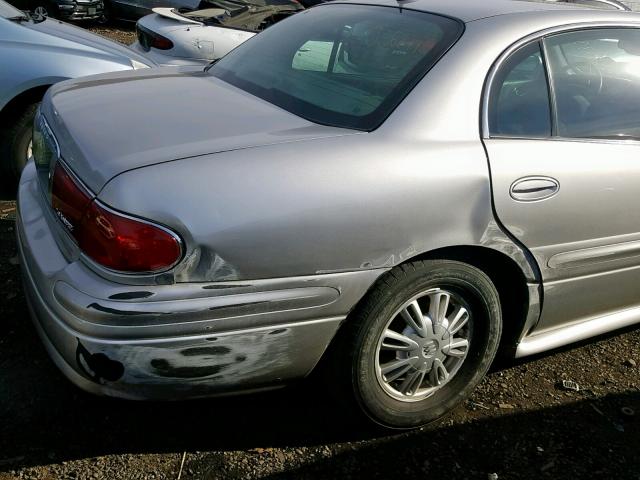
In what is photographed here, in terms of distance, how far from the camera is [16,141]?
4.47 m

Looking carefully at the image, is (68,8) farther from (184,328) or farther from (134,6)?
(184,328)

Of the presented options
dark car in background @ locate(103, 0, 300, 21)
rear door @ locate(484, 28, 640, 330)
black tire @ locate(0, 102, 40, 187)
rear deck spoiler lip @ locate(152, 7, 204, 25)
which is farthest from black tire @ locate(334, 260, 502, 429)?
dark car in background @ locate(103, 0, 300, 21)

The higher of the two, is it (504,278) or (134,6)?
(504,278)

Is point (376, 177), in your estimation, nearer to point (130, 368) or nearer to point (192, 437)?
point (130, 368)

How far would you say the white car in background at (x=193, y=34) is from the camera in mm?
6352

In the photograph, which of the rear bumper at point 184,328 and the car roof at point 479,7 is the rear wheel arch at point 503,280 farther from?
the car roof at point 479,7

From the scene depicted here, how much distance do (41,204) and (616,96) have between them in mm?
2322

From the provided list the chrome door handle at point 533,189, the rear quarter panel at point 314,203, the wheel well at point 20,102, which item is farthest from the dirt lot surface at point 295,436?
the wheel well at point 20,102

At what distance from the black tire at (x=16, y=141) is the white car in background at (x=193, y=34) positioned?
6.58 feet

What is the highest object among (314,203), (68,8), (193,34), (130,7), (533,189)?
(314,203)

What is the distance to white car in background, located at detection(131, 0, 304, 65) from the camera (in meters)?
6.35

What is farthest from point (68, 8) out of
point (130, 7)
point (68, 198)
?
point (68, 198)

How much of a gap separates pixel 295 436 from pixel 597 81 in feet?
6.10

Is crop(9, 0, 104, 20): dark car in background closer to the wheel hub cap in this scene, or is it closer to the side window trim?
the side window trim
